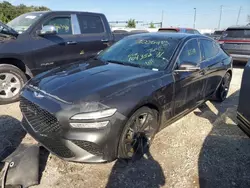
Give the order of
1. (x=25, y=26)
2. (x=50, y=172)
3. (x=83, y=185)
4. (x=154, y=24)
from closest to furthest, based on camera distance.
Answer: (x=83, y=185) < (x=50, y=172) < (x=25, y=26) < (x=154, y=24)

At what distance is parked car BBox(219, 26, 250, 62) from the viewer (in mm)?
8547

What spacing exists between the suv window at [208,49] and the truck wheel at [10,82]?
11.9 feet

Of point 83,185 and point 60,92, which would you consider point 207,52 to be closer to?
point 60,92

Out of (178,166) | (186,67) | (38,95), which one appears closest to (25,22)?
(38,95)

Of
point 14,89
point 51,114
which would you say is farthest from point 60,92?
point 14,89

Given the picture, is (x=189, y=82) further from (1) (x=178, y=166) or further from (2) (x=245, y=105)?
(1) (x=178, y=166)

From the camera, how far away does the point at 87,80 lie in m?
2.75

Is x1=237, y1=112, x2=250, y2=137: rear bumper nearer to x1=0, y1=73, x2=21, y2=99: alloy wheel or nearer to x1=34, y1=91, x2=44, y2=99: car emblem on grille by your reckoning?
x1=34, y1=91, x2=44, y2=99: car emblem on grille

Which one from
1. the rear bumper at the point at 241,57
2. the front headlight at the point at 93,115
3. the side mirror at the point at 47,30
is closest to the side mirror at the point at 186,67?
the front headlight at the point at 93,115

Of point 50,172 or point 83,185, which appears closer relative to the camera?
point 83,185

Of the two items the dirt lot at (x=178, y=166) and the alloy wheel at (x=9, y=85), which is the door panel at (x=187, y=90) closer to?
the dirt lot at (x=178, y=166)

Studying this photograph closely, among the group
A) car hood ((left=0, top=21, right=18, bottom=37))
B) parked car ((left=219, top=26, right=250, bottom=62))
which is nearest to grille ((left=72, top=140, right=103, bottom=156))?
car hood ((left=0, top=21, right=18, bottom=37))

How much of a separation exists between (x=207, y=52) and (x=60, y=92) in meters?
2.95

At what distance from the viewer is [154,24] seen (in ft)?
138
